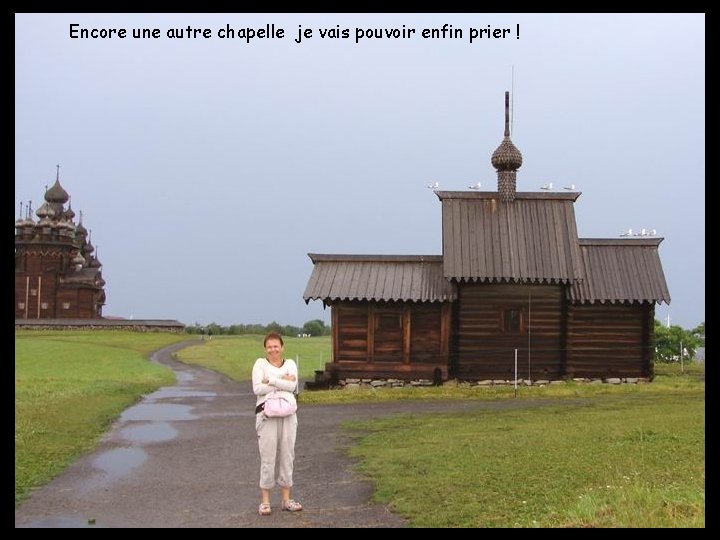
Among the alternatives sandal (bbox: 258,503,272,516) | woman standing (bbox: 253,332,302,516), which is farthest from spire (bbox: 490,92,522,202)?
sandal (bbox: 258,503,272,516)

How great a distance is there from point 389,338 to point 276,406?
70.7 ft

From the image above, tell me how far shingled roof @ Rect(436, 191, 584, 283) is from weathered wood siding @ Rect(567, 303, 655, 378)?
83.9 inches

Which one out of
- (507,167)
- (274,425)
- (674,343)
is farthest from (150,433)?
(674,343)

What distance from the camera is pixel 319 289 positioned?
31.4 meters

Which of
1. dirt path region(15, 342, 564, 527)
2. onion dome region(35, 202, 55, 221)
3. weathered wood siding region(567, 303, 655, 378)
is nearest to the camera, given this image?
dirt path region(15, 342, 564, 527)

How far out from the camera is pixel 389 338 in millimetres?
31484

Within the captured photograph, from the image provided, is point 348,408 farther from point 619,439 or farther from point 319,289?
point 619,439

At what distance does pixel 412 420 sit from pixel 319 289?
11714 mm

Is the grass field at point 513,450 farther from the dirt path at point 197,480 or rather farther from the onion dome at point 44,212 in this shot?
the onion dome at point 44,212

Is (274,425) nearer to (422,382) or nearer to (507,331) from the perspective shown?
(422,382)

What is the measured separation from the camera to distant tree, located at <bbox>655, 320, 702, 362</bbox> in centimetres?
4609

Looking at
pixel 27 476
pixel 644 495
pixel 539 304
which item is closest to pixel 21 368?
pixel 539 304

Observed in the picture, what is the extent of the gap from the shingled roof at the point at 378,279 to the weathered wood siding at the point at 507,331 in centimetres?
118

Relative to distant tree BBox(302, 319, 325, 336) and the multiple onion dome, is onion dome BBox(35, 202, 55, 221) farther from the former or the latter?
distant tree BBox(302, 319, 325, 336)
